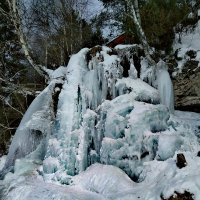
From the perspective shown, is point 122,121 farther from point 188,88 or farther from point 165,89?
point 188,88

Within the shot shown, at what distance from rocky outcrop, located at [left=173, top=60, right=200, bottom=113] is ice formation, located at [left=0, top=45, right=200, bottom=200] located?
0.26 metres

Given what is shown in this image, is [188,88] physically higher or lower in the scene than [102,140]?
higher

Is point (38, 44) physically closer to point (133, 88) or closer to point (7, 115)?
point (7, 115)

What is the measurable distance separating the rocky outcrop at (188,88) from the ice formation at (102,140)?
10.1 inches

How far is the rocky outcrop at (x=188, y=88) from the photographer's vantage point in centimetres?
818

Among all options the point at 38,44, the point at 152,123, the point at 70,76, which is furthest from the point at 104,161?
A: the point at 38,44

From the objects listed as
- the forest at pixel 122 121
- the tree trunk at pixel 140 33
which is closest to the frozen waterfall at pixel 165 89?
the forest at pixel 122 121

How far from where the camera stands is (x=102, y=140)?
23.2 feet

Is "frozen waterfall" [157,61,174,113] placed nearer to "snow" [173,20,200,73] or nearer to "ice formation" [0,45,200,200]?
"ice formation" [0,45,200,200]

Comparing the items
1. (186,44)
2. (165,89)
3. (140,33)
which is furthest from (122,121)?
(186,44)

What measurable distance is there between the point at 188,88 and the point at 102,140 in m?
2.60

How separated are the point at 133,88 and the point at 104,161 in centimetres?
174

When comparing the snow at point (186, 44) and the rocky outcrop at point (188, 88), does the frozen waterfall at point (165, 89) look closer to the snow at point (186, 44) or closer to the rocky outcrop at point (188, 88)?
the rocky outcrop at point (188, 88)

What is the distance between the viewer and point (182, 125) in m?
7.26
